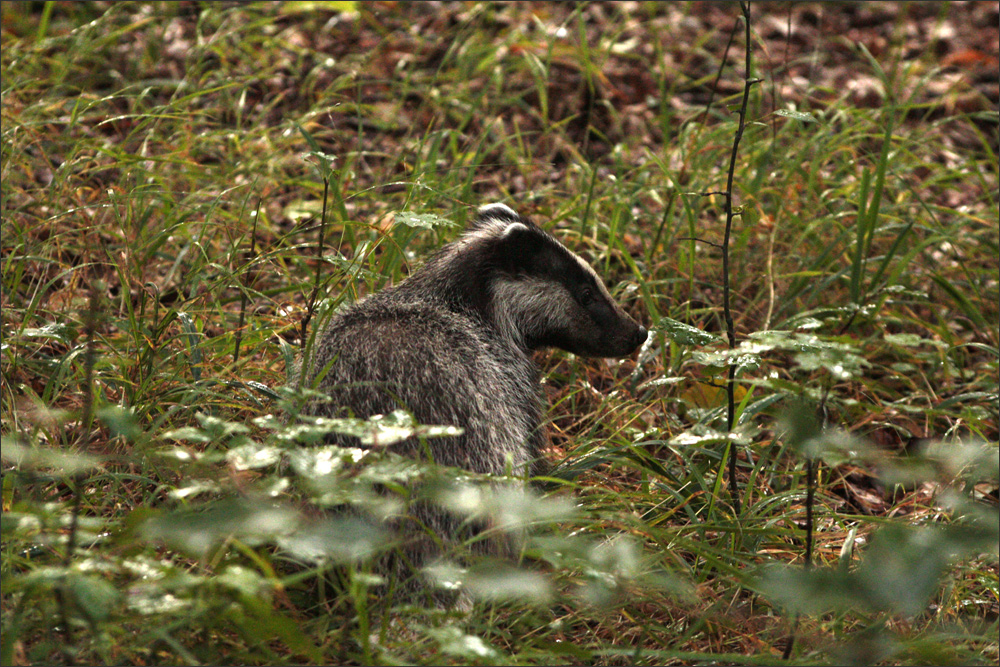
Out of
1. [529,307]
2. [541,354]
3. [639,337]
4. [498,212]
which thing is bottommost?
[541,354]

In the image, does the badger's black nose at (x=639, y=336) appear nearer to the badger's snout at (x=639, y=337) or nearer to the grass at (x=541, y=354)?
the badger's snout at (x=639, y=337)

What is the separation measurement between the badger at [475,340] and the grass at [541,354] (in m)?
0.24

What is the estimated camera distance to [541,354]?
5168 millimetres

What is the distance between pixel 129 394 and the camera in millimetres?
4094

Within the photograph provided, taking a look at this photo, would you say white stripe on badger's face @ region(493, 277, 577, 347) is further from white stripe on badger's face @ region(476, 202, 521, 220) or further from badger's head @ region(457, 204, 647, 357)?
white stripe on badger's face @ region(476, 202, 521, 220)

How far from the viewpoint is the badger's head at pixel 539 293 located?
14.5 feet

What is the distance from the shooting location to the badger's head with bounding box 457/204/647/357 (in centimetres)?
441

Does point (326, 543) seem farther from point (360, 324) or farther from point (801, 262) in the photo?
point (801, 262)

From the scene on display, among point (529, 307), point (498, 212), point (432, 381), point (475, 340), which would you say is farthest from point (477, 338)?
point (498, 212)

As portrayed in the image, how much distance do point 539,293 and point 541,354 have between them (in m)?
0.72

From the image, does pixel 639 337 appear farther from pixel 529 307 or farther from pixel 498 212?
Result: pixel 498 212

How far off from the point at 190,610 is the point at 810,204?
4743 mm

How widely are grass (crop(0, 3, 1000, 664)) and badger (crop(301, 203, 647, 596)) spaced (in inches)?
9.5

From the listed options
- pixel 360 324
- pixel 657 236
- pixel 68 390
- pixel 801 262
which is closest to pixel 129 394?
pixel 68 390
